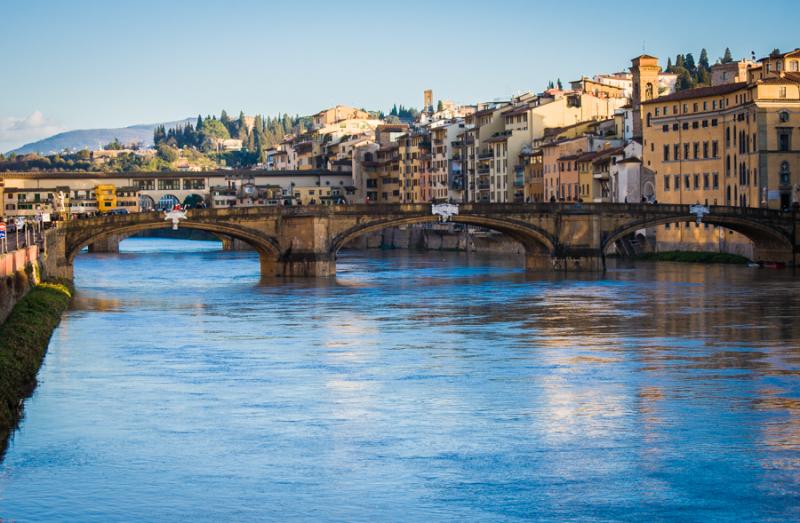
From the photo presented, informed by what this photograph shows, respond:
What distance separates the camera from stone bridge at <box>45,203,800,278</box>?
7006 centimetres

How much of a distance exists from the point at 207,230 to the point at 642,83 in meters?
30.2

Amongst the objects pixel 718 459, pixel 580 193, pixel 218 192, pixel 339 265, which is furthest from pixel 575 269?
pixel 218 192

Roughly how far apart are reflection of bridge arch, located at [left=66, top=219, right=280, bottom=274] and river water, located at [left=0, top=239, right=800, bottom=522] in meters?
16.4

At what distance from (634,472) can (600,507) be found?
2122 millimetres

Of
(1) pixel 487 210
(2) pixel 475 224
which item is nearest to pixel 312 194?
(2) pixel 475 224

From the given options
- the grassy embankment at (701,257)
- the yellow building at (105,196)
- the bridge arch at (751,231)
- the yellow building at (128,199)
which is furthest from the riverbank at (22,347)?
the yellow building at (128,199)

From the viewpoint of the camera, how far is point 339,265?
84375 mm

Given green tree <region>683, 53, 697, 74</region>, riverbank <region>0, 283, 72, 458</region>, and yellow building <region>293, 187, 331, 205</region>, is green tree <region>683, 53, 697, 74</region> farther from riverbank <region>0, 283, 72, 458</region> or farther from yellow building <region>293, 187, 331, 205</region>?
riverbank <region>0, 283, 72, 458</region>

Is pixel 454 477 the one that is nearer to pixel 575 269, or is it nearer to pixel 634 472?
pixel 634 472

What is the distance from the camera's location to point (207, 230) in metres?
69.6

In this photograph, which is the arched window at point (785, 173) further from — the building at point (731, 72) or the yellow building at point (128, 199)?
the yellow building at point (128, 199)

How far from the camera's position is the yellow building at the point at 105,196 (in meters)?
110

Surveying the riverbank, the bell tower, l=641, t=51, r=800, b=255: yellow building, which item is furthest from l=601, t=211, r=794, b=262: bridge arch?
the riverbank

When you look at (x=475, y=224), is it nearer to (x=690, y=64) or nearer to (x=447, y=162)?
(x=447, y=162)
